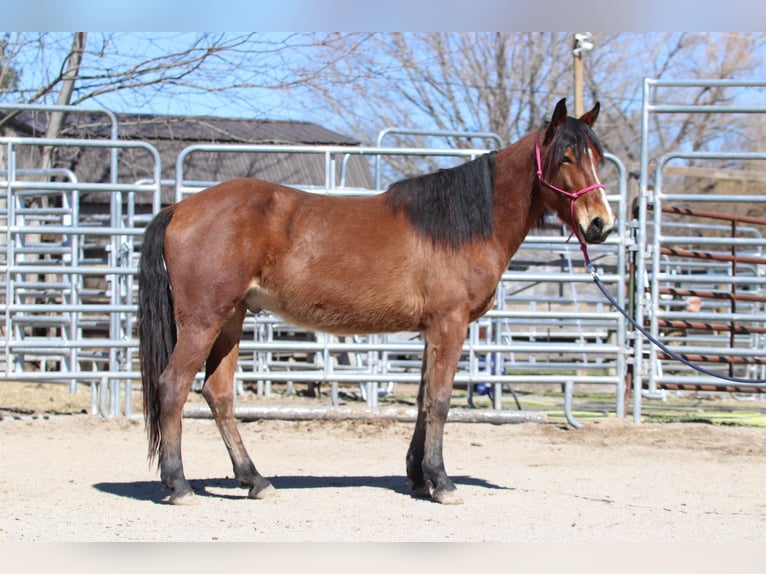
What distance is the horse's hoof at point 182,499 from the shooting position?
4605 millimetres

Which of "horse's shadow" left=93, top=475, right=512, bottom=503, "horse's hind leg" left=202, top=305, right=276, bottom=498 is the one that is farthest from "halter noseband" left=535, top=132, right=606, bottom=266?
"horse's hind leg" left=202, top=305, right=276, bottom=498

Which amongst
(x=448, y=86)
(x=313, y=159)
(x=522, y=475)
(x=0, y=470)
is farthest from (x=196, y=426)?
(x=448, y=86)

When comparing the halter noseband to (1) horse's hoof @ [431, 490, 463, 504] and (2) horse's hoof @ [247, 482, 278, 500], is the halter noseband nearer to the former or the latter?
(1) horse's hoof @ [431, 490, 463, 504]

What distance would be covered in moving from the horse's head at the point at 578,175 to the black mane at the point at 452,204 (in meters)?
0.39

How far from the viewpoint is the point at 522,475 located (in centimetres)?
572

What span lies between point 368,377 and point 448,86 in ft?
50.7

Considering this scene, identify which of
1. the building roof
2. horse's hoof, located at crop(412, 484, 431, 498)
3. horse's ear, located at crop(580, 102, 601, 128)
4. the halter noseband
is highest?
the building roof

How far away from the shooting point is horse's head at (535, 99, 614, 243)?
4.78m

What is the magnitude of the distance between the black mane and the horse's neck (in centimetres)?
8

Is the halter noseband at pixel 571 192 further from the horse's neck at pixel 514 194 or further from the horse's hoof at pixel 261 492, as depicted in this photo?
the horse's hoof at pixel 261 492

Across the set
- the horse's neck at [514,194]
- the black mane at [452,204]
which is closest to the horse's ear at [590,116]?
the horse's neck at [514,194]

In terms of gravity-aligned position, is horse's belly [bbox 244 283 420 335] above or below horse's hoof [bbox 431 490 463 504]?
above

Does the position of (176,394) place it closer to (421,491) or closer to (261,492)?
(261,492)

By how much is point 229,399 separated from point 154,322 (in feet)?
2.06
